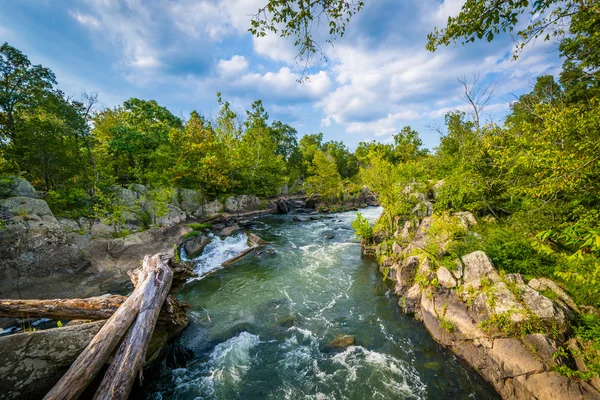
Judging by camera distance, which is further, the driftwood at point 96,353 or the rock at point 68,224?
the rock at point 68,224

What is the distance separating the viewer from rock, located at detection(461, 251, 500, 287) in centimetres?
584

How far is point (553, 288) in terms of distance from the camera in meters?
5.14

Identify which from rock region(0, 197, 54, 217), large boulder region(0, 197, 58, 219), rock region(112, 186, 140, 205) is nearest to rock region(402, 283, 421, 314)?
large boulder region(0, 197, 58, 219)

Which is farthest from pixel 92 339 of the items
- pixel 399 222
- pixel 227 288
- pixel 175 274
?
pixel 399 222

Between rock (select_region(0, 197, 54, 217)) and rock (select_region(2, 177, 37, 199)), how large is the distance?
50.6 inches

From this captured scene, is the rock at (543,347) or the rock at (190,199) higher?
the rock at (190,199)

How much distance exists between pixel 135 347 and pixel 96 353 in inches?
23.5

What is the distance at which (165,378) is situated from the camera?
5512mm

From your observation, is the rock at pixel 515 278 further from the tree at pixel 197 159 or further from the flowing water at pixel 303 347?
the tree at pixel 197 159

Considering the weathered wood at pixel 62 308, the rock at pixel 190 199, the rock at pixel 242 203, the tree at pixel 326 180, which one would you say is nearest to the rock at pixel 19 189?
the rock at pixel 190 199

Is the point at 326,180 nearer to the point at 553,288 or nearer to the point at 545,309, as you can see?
Answer: the point at 553,288

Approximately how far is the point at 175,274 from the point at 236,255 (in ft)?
21.2

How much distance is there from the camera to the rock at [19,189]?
39.4ft

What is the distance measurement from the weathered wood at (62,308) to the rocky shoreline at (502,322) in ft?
28.4
